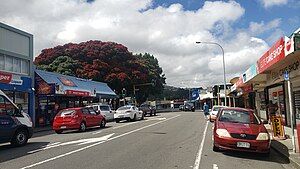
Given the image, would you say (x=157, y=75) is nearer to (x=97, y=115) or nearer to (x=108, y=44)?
(x=108, y=44)

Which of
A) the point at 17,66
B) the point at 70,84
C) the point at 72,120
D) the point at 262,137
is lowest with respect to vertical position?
the point at 262,137

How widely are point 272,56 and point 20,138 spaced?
10.6m

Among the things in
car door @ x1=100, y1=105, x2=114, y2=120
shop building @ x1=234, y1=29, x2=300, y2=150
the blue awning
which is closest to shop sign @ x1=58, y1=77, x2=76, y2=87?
the blue awning

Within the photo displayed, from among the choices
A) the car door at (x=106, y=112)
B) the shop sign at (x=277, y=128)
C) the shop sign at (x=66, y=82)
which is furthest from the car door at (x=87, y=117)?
the shop sign at (x=66, y=82)

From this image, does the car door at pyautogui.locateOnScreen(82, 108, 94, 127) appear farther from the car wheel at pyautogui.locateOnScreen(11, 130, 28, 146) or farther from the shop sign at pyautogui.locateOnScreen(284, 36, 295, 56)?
the shop sign at pyautogui.locateOnScreen(284, 36, 295, 56)

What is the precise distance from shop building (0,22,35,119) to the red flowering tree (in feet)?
69.4

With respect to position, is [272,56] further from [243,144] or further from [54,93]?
[54,93]

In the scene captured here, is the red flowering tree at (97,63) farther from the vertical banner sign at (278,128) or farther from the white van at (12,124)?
the vertical banner sign at (278,128)

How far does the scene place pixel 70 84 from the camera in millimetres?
35219

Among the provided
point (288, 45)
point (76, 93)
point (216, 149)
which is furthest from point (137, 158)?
point (76, 93)

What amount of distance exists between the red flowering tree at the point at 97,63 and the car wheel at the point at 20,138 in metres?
35.0

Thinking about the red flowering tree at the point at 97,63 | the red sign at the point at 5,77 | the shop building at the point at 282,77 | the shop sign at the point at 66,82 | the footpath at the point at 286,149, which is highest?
the red flowering tree at the point at 97,63

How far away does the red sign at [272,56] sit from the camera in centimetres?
1284

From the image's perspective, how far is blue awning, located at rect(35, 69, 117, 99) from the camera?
3083 centimetres
